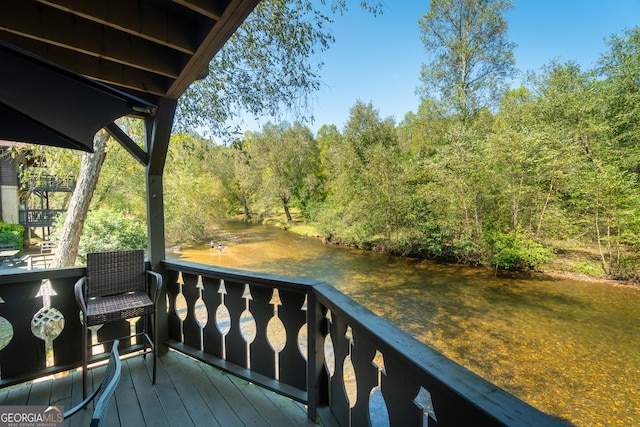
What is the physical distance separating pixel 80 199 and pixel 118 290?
13.6ft

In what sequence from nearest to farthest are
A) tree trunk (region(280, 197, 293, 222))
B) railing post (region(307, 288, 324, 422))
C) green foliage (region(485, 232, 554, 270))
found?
railing post (region(307, 288, 324, 422))
green foliage (region(485, 232, 554, 270))
tree trunk (region(280, 197, 293, 222))

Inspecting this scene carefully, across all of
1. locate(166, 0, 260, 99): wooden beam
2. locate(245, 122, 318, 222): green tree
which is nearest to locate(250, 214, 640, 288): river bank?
locate(166, 0, 260, 99): wooden beam

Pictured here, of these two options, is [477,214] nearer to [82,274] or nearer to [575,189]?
[575,189]

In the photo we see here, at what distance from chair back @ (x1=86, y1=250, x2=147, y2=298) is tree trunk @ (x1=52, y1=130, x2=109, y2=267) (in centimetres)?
372

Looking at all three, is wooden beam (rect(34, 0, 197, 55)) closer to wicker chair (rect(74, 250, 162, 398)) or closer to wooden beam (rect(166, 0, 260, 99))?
wooden beam (rect(166, 0, 260, 99))

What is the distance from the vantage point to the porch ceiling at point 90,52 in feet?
3.59

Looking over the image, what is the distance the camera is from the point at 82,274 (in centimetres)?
220

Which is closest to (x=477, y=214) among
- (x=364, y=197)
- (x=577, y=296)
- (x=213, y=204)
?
(x=577, y=296)

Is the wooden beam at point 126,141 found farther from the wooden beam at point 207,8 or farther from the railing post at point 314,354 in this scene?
the railing post at point 314,354

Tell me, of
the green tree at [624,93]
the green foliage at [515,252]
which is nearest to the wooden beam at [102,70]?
the green foliage at [515,252]

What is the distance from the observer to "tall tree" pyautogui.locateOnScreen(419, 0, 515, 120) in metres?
14.4

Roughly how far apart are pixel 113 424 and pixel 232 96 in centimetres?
416

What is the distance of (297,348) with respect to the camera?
1757mm

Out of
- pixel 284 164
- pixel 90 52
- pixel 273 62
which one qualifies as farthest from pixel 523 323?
pixel 284 164
